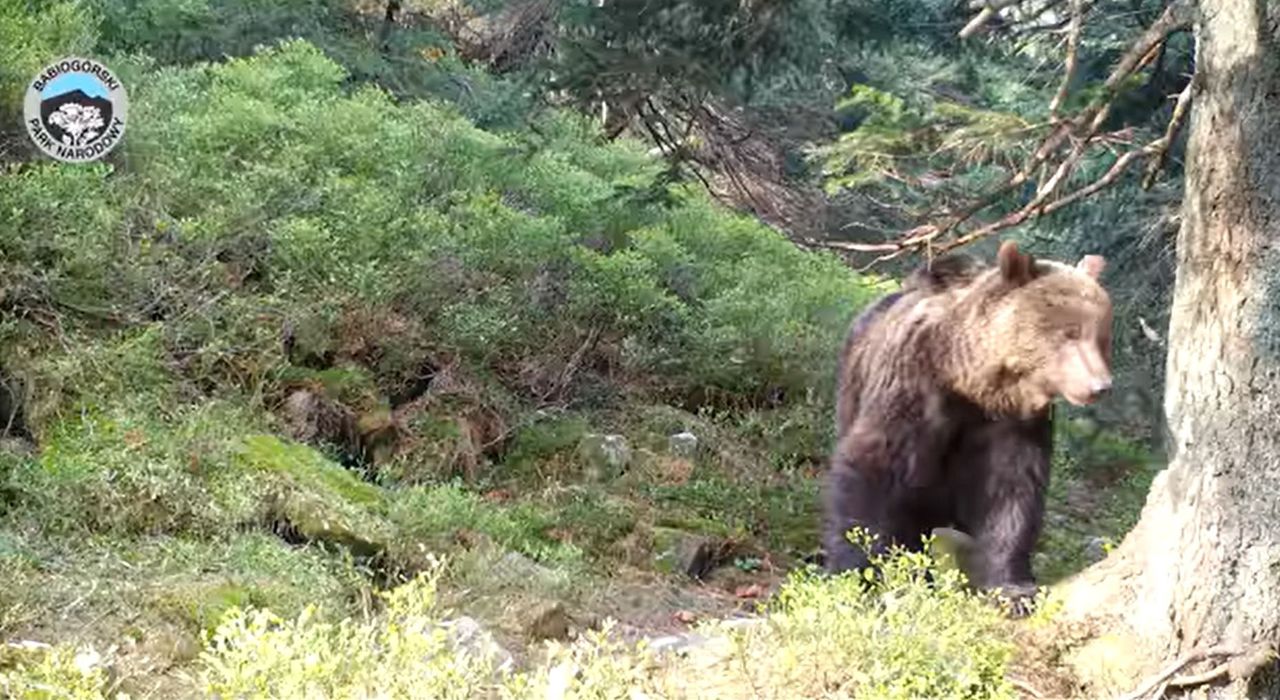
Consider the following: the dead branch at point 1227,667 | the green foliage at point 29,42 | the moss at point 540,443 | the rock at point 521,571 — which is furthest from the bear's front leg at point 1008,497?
the green foliage at point 29,42

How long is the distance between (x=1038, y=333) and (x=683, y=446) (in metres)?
4.51

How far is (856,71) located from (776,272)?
7.35 m

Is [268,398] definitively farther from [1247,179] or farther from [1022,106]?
[1022,106]

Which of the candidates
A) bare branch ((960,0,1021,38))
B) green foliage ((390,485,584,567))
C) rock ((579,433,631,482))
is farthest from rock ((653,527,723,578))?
bare branch ((960,0,1021,38))

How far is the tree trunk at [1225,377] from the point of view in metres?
3.56

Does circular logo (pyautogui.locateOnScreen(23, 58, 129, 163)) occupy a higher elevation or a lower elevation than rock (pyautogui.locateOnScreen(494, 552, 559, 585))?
higher

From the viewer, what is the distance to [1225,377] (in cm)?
363

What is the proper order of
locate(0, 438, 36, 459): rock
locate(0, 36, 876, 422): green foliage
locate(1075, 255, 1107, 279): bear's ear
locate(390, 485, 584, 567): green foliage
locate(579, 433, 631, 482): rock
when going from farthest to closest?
locate(579, 433, 631, 482): rock
locate(0, 36, 876, 422): green foliage
locate(390, 485, 584, 567): green foliage
locate(0, 438, 36, 459): rock
locate(1075, 255, 1107, 279): bear's ear

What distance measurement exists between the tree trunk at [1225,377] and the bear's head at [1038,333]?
3.37 ft

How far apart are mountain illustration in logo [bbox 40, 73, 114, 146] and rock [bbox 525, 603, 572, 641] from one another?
3.02 metres

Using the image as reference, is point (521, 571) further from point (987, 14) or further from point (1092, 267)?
point (987, 14)

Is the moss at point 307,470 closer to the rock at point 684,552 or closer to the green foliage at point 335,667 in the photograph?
the rock at point 684,552

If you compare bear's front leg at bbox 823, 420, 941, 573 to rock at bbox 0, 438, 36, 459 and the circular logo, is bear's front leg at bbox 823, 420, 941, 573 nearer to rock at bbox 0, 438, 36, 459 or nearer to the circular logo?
rock at bbox 0, 438, 36, 459

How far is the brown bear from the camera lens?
4961 mm
